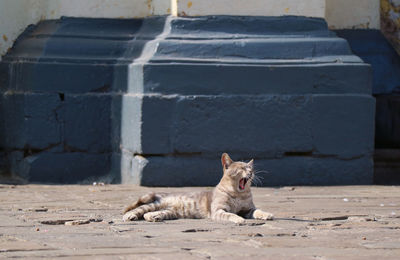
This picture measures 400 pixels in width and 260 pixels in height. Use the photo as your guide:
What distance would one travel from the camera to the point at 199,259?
389cm

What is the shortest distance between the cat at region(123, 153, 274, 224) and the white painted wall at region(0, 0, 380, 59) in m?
2.34

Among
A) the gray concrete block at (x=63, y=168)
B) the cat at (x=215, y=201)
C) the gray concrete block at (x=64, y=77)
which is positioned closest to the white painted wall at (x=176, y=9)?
the gray concrete block at (x=64, y=77)

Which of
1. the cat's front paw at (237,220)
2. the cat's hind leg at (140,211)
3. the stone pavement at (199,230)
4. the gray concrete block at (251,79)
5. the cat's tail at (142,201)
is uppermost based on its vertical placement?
the gray concrete block at (251,79)

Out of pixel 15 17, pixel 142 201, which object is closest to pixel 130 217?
pixel 142 201

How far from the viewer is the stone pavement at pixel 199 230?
407 centimetres

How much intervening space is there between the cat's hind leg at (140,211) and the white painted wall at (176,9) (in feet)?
8.15

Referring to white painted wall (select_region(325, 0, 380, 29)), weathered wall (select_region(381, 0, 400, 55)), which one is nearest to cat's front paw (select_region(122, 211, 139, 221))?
white painted wall (select_region(325, 0, 380, 29))

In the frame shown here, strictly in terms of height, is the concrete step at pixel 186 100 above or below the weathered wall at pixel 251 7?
below

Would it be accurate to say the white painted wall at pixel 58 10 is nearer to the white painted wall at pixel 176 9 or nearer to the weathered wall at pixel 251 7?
the white painted wall at pixel 176 9

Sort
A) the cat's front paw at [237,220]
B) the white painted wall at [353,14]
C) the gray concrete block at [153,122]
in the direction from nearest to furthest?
the cat's front paw at [237,220] → the gray concrete block at [153,122] → the white painted wall at [353,14]

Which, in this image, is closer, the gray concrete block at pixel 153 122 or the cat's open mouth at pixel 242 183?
the cat's open mouth at pixel 242 183

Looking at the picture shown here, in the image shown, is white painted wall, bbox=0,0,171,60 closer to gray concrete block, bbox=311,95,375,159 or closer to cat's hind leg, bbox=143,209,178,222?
gray concrete block, bbox=311,95,375,159

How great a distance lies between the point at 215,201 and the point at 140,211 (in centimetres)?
49

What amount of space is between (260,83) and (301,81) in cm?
37
